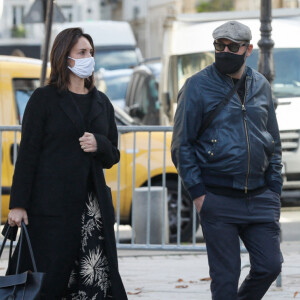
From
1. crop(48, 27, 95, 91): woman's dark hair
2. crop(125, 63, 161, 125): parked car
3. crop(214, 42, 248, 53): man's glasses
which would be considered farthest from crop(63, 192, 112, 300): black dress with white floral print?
crop(125, 63, 161, 125): parked car

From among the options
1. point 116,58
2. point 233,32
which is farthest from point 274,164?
point 116,58

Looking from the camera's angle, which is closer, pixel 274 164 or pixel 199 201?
pixel 199 201

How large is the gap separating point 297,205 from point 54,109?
30.7ft

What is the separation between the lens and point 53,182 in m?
5.77

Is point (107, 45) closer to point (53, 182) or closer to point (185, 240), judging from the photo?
point (185, 240)

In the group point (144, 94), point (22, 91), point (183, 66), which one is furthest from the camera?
point (144, 94)

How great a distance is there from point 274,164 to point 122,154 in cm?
446

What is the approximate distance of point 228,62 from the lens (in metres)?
5.62

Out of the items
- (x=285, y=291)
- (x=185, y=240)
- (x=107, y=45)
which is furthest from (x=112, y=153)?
(x=107, y=45)

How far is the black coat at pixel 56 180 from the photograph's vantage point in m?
5.73

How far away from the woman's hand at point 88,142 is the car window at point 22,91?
5.35 meters

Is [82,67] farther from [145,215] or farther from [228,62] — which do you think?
[145,215]

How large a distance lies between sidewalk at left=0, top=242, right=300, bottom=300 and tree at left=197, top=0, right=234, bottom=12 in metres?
53.2

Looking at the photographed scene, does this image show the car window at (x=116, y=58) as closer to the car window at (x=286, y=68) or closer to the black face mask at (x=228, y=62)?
the car window at (x=286, y=68)
